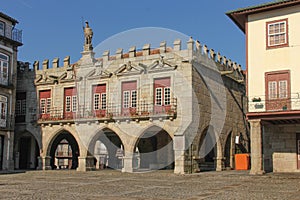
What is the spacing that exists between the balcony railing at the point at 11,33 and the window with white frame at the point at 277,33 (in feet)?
→ 57.0

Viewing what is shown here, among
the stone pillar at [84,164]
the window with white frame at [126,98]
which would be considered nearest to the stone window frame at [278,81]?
the window with white frame at [126,98]

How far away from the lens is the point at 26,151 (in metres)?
32.0

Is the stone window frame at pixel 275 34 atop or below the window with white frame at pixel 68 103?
atop

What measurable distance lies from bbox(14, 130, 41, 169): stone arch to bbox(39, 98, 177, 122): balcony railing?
2.77m

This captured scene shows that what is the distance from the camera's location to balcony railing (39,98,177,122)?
966 inches

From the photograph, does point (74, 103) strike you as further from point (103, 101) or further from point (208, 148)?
point (208, 148)

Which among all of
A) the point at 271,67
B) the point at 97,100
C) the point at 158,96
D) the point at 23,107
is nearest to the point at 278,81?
the point at 271,67

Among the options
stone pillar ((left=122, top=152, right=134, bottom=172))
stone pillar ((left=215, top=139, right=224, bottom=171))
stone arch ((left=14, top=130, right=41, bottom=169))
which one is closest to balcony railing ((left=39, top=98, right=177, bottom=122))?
stone pillar ((left=122, top=152, right=134, bottom=172))

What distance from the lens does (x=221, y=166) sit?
27031mm

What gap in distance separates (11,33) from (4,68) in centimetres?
Answer: 257

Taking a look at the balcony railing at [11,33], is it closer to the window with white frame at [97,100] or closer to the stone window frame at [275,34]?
the window with white frame at [97,100]

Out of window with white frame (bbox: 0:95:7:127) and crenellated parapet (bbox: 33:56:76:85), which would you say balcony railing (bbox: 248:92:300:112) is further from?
window with white frame (bbox: 0:95:7:127)

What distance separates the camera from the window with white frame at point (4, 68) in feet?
93.1

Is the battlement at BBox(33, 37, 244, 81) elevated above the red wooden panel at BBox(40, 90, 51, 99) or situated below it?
above
